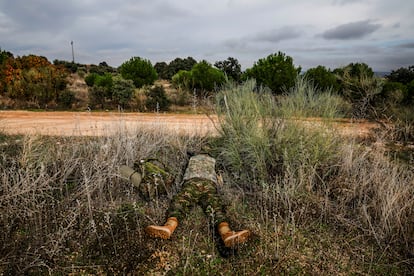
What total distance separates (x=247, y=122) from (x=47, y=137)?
186 inches

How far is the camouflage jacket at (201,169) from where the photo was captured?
4613mm

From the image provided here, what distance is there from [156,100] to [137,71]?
5050 millimetres

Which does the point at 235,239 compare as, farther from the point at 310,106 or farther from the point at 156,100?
the point at 156,100

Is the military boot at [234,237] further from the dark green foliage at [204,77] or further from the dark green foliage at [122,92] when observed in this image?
the dark green foliage at [204,77]

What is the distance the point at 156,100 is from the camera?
13.1 m

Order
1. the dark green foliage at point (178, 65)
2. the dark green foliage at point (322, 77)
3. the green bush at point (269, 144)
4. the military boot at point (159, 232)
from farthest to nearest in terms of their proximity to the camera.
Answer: the dark green foliage at point (178, 65) < the dark green foliage at point (322, 77) < the green bush at point (269, 144) < the military boot at point (159, 232)

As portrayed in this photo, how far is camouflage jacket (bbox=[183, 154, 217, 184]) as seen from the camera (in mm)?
4613

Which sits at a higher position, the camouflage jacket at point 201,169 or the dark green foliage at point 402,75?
the dark green foliage at point 402,75

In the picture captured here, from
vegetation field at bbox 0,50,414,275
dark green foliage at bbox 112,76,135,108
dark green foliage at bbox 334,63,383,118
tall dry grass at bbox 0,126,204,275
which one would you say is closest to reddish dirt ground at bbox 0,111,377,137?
vegetation field at bbox 0,50,414,275

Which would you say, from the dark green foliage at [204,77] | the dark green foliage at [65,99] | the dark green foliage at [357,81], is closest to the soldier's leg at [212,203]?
the dark green foliage at [357,81]

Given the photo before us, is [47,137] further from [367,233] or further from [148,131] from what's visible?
[367,233]

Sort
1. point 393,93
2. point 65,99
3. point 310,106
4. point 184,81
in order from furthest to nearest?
point 184,81 < point 65,99 < point 393,93 < point 310,106

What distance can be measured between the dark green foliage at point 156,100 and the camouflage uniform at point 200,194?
27.9ft

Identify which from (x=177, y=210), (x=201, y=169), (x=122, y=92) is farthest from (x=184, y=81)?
(x=177, y=210)
